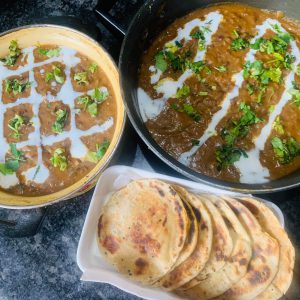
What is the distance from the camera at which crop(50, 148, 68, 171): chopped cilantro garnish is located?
2334 mm

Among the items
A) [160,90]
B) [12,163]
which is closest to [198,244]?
[160,90]

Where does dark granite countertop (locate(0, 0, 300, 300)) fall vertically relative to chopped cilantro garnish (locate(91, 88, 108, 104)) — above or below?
below

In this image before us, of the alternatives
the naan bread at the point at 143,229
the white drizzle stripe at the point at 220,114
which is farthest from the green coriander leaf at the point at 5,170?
the white drizzle stripe at the point at 220,114

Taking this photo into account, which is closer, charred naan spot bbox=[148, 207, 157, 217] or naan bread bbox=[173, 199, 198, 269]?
naan bread bbox=[173, 199, 198, 269]

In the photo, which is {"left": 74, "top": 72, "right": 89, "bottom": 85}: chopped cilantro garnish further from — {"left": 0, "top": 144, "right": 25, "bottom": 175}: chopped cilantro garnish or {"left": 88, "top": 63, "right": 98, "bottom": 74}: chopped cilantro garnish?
{"left": 0, "top": 144, "right": 25, "bottom": 175}: chopped cilantro garnish

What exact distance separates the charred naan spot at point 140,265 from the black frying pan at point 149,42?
1.37 ft

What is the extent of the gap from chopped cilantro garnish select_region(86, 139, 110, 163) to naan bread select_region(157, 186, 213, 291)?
1.54 ft

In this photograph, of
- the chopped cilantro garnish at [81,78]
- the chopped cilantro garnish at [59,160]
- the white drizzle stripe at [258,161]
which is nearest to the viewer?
the white drizzle stripe at [258,161]

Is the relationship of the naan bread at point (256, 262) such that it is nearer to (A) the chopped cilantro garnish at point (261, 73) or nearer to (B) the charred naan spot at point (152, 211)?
(B) the charred naan spot at point (152, 211)

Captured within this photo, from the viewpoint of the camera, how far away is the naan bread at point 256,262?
209 centimetres

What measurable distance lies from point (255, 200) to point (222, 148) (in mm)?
273

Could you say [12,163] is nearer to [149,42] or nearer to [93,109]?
[93,109]

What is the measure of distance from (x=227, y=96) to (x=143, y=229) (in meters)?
0.73

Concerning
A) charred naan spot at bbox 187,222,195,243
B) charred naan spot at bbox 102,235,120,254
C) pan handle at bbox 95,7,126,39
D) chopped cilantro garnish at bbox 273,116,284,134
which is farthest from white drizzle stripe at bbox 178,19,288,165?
pan handle at bbox 95,7,126,39
